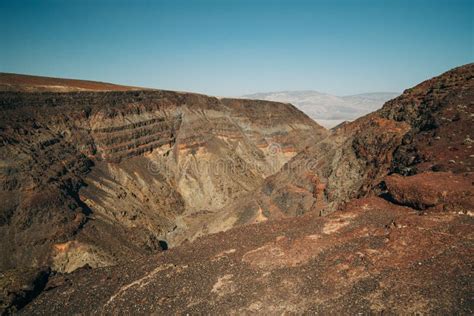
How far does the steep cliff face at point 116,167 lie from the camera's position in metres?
25.5

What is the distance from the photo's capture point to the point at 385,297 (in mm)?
9383

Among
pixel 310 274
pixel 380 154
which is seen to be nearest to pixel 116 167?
pixel 380 154

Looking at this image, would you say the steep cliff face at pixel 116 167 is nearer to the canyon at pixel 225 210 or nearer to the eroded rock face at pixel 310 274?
the canyon at pixel 225 210

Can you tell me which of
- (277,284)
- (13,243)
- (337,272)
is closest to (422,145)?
(337,272)

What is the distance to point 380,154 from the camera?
23906 millimetres

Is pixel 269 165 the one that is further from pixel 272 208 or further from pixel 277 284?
pixel 277 284

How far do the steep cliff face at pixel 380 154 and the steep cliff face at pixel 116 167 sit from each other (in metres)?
10.4

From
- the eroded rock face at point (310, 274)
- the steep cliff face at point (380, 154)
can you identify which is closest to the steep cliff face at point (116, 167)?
the steep cliff face at point (380, 154)

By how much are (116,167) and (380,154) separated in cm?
2837

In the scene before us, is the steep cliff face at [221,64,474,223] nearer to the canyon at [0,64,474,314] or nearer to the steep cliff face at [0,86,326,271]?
the canyon at [0,64,474,314]

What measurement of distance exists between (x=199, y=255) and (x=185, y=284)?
91.7 inches

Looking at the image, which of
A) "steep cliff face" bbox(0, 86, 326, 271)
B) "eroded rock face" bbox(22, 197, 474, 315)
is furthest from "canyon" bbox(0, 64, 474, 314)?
"steep cliff face" bbox(0, 86, 326, 271)

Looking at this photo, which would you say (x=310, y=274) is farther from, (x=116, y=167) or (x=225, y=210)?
(x=116, y=167)

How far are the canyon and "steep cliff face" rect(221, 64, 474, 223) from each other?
0.43 ft
